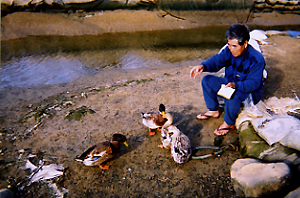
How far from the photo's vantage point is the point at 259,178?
264 cm

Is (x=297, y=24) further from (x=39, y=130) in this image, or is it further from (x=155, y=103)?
(x=39, y=130)

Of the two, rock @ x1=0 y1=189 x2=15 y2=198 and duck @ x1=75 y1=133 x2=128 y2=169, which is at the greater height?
duck @ x1=75 y1=133 x2=128 y2=169

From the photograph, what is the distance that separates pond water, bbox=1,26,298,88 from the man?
4036mm

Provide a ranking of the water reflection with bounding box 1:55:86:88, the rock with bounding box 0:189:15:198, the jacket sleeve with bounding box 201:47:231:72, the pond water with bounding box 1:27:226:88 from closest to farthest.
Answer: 1. the rock with bounding box 0:189:15:198
2. the jacket sleeve with bounding box 201:47:231:72
3. the water reflection with bounding box 1:55:86:88
4. the pond water with bounding box 1:27:226:88

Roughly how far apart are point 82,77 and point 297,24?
36.4 ft

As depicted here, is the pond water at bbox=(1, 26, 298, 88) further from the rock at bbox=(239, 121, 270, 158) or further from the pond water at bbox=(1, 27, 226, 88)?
the rock at bbox=(239, 121, 270, 158)

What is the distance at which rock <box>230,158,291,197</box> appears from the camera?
102 inches

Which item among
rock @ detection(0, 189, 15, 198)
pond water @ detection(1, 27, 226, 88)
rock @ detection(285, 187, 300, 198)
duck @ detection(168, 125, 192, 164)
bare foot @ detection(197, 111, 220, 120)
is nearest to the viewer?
rock @ detection(285, 187, 300, 198)

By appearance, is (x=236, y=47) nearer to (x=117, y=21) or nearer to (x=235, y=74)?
(x=235, y=74)

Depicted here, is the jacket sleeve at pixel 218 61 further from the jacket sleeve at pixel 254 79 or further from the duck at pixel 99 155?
the duck at pixel 99 155

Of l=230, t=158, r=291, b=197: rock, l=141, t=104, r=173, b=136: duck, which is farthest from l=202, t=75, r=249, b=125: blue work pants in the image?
l=230, t=158, r=291, b=197: rock

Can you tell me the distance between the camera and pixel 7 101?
5.73 m

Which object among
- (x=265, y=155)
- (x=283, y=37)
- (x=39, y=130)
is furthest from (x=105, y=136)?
(x=283, y=37)

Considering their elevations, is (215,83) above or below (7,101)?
above
